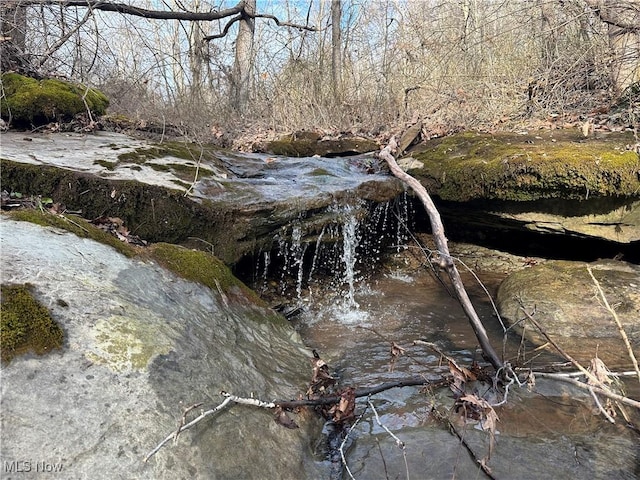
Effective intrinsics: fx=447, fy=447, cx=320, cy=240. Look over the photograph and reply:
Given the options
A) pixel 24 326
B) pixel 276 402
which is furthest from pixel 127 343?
pixel 276 402

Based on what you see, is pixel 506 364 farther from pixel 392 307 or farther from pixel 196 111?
pixel 196 111

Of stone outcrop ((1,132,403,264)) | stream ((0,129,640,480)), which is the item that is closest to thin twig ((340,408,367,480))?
stream ((0,129,640,480))

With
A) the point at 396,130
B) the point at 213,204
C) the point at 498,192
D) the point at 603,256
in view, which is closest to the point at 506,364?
the point at 213,204

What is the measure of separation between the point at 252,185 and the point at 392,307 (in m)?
2.07

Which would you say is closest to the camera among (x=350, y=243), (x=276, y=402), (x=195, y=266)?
(x=276, y=402)

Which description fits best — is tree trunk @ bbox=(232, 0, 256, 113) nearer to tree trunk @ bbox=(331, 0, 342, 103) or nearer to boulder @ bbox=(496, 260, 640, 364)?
tree trunk @ bbox=(331, 0, 342, 103)

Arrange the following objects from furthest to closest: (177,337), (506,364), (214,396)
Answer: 1. (506,364)
2. (177,337)
3. (214,396)

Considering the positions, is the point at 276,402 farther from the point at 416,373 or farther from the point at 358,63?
the point at 358,63

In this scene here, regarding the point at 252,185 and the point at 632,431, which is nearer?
the point at 632,431

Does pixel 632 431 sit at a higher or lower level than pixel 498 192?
lower

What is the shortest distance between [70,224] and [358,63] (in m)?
11.8

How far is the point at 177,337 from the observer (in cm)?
221

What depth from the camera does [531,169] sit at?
5.00 meters

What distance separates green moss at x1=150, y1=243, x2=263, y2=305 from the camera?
295 centimetres
